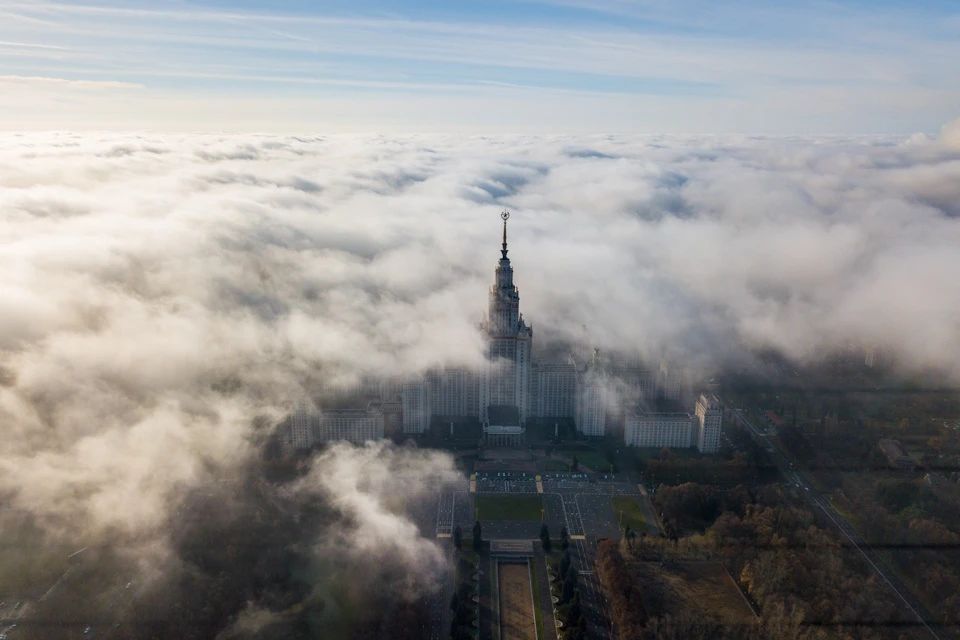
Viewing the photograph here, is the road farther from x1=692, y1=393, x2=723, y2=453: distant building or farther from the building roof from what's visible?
the building roof

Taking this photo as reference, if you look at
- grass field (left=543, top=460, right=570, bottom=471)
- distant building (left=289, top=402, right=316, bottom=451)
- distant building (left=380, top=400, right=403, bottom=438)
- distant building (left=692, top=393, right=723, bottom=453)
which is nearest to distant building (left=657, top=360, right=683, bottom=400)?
distant building (left=692, top=393, right=723, bottom=453)

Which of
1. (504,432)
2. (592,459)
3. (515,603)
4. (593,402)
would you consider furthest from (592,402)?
(515,603)

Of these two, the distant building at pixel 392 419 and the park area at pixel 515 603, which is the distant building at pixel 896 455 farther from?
the distant building at pixel 392 419

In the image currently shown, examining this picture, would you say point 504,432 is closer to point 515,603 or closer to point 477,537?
point 477,537

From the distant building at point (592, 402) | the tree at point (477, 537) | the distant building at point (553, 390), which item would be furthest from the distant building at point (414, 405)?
the tree at point (477, 537)

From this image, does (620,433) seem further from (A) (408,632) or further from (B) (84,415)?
(B) (84,415)

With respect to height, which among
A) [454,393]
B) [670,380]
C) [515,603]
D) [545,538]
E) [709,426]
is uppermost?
[670,380]
